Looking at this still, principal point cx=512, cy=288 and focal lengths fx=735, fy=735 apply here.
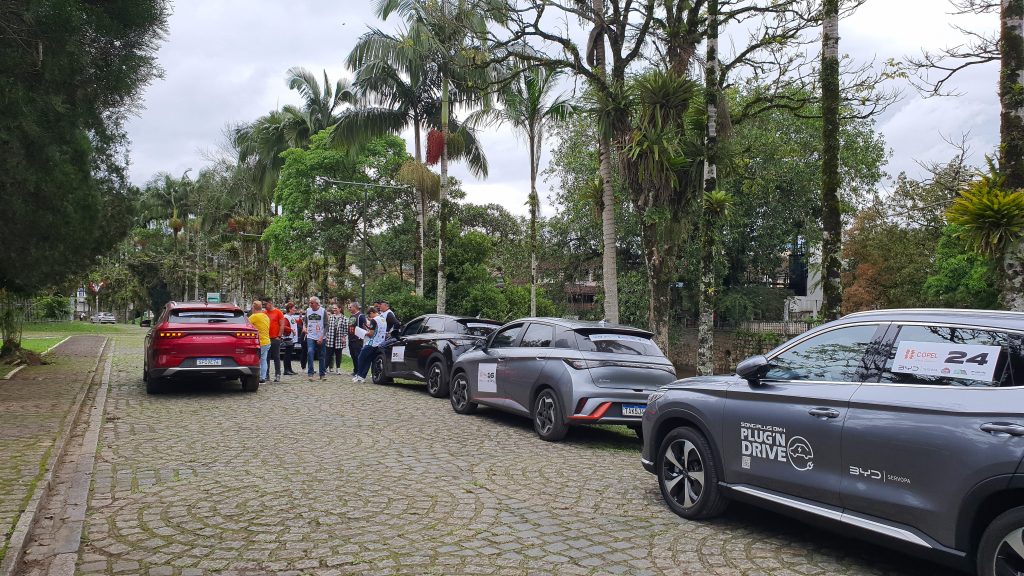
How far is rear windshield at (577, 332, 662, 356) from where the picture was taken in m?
8.93

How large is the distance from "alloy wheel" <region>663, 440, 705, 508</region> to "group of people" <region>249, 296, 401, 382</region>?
9.88 metres

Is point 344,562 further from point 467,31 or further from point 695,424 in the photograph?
point 467,31

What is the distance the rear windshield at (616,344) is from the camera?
893cm

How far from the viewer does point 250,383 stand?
13.6 meters

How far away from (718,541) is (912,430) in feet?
5.58

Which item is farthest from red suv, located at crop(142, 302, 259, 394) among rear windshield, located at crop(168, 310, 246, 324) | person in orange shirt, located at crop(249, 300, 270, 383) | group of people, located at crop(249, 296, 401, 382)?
group of people, located at crop(249, 296, 401, 382)

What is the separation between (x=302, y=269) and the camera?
140 feet

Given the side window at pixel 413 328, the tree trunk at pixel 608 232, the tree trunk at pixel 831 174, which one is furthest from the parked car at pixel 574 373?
the tree trunk at pixel 608 232

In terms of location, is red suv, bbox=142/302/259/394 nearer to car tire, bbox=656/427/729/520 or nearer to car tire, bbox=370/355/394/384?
car tire, bbox=370/355/394/384

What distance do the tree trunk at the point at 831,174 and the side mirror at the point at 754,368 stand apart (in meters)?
4.92

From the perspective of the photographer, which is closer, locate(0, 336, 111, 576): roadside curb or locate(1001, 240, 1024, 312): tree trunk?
locate(0, 336, 111, 576): roadside curb

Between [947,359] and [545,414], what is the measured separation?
223 inches

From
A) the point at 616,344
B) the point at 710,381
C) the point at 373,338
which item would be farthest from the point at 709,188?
the point at 373,338

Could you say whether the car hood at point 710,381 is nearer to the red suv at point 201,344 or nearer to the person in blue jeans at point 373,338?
the red suv at point 201,344
